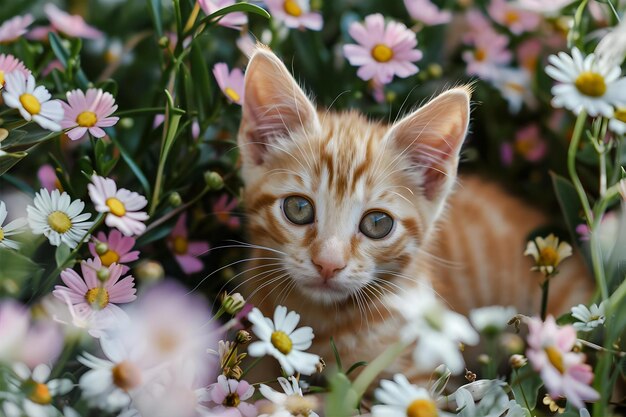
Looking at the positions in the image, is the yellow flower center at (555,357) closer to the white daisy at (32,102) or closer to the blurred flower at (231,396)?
the blurred flower at (231,396)

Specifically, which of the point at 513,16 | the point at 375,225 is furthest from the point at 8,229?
the point at 513,16

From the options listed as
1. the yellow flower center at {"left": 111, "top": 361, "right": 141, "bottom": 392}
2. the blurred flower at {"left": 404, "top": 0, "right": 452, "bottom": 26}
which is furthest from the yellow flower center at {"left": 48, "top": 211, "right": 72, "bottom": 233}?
the blurred flower at {"left": 404, "top": 0, "right": 452, "bottom": 26}

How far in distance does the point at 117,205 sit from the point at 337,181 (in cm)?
34

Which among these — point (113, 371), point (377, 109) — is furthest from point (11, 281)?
point (377, 109)

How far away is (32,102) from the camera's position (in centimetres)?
87

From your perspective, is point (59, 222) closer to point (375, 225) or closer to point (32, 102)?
point (32, 102)

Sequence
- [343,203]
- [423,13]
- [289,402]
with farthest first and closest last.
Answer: [423,13]
[343,203]
[289,402]

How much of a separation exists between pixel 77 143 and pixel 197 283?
341 mm

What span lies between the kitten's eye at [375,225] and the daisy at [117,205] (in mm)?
340

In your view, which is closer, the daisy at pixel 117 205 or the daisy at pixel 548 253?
the daisy at pixel 117 205

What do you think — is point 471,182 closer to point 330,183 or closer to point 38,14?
point 330,183

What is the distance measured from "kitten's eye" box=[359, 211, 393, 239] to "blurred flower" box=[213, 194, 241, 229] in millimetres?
279

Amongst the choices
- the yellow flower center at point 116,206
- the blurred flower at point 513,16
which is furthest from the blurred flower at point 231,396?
the blurred flower at point 513,16

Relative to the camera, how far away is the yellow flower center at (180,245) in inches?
46.4
